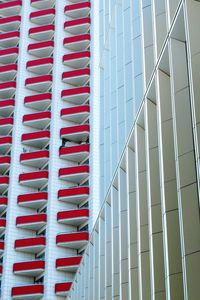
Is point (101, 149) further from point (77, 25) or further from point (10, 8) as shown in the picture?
point (10, 8)

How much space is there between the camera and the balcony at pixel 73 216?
64750 millimetres

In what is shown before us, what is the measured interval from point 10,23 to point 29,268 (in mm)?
36348

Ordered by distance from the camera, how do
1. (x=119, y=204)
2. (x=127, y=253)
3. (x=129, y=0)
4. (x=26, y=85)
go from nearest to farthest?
1. (x=127, y=253)
2. (x=119, y=204)
3. (x=129, y=0)
4. (x=26, y=85)

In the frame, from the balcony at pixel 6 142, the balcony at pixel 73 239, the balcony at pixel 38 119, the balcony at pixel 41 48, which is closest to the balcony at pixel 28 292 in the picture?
the balcony at pixel 73 239

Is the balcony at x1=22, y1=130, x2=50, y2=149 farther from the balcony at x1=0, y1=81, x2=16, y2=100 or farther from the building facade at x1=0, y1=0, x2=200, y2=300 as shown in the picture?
the balcony at x1=0, y1=81, x2=16, y2=100

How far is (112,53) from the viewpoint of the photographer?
35.9 metres

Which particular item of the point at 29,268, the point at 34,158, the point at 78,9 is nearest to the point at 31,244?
the point at 29,268

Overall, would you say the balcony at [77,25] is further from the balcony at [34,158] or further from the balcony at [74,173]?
the balcony at [74,173]

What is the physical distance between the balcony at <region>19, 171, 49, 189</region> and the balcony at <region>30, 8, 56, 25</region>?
24211mm

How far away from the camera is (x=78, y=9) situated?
8050 centimetres

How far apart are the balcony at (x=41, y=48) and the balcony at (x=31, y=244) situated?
2620 centimetres

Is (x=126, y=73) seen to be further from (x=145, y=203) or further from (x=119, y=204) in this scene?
(x=145, y=203)

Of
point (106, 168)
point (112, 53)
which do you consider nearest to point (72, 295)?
point (106, 168)

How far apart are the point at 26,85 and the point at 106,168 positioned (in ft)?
145
